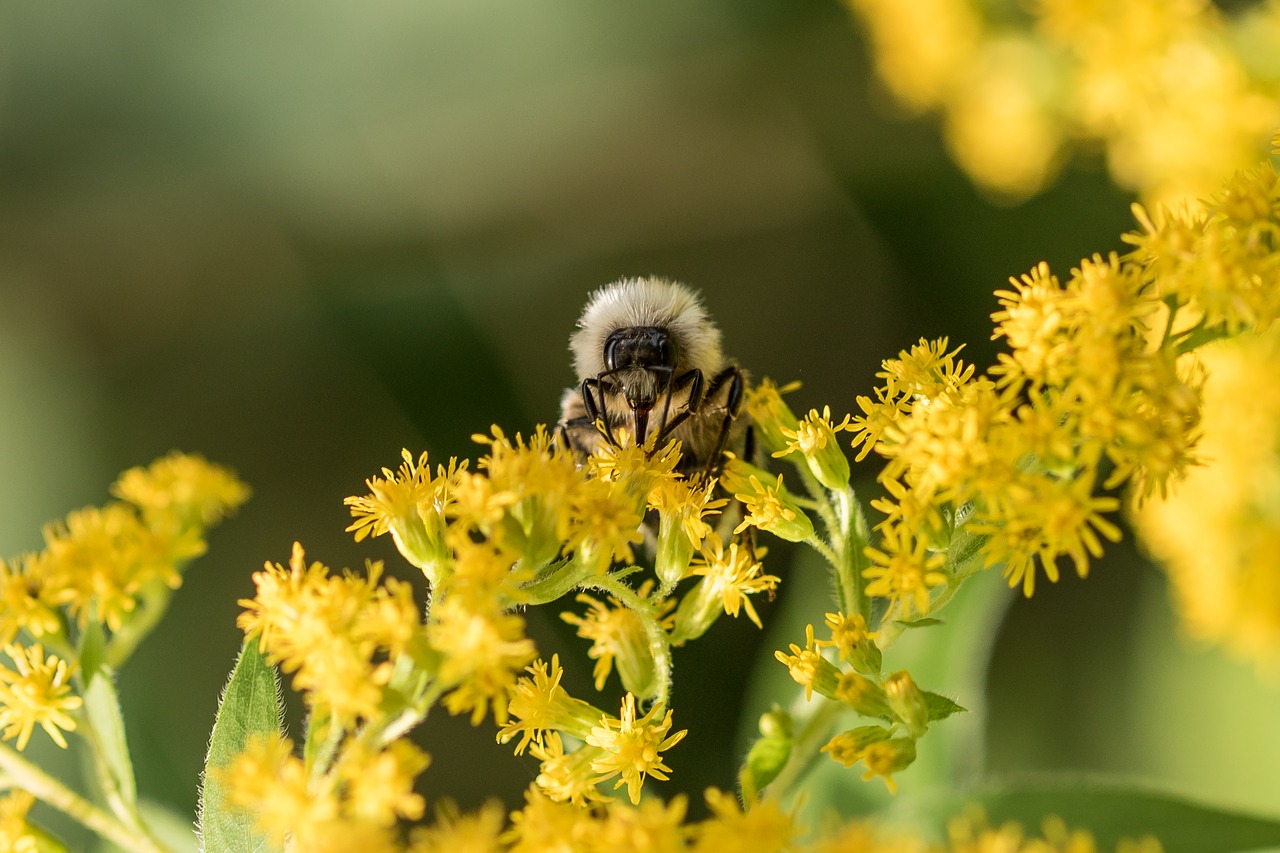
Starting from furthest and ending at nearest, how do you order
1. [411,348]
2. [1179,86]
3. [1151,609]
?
[411,348] → [1151,609] → [1179,86]

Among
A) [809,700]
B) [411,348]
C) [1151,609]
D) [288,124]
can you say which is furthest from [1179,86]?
[288,124]

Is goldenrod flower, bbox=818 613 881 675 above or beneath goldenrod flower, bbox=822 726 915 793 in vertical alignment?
above

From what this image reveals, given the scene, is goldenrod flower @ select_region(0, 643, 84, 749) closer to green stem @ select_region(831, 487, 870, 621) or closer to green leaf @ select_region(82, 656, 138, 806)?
green leaf @ select_region(82, 656, 138, 806)

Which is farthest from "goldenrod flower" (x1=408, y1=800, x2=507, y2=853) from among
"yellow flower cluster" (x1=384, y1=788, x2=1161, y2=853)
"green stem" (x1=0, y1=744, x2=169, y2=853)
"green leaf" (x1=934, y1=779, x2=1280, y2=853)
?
"green leaf" (x1=934, y1=779, x2=1280, y2=853)

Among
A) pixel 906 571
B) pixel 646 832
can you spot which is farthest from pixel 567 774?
pixel 906 571

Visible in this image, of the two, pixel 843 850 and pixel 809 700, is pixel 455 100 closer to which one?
pixel 809 700

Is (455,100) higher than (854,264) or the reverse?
higher

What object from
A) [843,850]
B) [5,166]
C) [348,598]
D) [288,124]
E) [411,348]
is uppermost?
[288,124]
